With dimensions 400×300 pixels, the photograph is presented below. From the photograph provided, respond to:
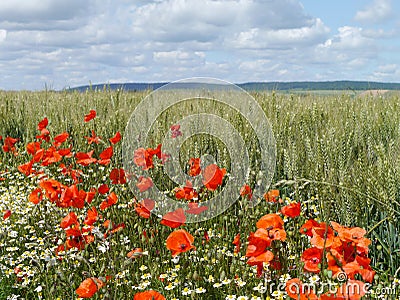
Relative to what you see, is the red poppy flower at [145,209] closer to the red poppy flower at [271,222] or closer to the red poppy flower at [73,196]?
the red poppy flower at [73,196]

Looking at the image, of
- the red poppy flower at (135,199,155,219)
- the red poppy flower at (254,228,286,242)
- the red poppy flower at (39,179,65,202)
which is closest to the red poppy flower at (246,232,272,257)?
the red poppy flower at (254,228,286,242)

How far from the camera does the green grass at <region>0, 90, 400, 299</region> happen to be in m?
2.48

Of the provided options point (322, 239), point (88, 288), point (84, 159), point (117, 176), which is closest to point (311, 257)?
point (322, 239)

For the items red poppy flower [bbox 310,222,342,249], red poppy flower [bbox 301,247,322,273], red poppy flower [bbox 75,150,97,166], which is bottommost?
red poppy flower [bbox 301,247,322,273]

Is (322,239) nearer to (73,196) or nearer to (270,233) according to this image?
(270,233)

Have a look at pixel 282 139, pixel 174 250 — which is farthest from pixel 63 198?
pixel 282 139

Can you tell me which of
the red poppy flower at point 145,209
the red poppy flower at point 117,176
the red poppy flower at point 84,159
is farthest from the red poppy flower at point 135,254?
the red poppy flower at point 84,159

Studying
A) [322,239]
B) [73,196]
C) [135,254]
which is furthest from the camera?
[73,196]

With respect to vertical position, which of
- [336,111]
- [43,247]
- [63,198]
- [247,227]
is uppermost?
[336,111]

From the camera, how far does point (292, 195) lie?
359 cm

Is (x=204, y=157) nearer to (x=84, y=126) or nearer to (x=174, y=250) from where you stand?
(x=174, y=250)

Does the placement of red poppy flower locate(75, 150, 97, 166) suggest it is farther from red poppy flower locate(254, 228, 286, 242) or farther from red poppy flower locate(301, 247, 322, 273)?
red poppy flower locate(301, 247, 322, 273)

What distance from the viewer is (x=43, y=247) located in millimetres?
3270

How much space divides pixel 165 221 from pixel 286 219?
0.80m
